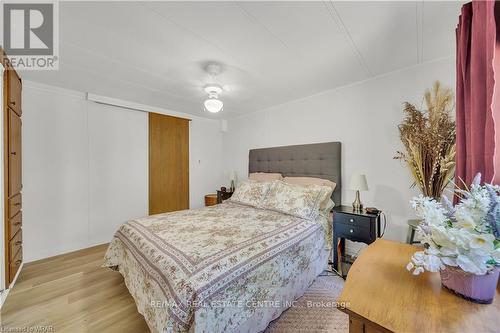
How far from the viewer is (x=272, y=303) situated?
156 cm

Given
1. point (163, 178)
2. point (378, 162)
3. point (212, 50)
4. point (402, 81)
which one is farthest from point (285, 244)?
point (163, 178)

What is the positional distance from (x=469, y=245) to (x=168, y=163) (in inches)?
154

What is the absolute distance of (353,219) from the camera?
219cm

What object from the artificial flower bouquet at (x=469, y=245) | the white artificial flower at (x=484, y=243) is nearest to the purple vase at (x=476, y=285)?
the artificial flower bouquet at (x=469, y=245)

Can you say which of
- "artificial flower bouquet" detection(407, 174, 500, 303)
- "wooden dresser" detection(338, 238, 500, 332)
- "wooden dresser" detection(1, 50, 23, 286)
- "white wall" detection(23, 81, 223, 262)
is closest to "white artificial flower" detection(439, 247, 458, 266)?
"artificial flower bouquet" detection(407, 174, 500, 303)

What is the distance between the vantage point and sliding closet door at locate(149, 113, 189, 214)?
12.0 ft

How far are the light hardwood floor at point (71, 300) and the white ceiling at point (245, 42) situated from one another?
224 cm

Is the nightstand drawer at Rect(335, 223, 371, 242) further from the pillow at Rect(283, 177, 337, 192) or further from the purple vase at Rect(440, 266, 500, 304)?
the purple vase at Rect(440, 266, 500, 304)

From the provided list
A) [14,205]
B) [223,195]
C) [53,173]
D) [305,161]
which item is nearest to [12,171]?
[14,205]

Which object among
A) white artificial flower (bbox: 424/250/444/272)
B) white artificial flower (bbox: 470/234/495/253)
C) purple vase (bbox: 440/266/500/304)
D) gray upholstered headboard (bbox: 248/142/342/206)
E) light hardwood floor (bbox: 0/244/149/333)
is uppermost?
gray upholstered headboard (bbox: 248/142/342/206)

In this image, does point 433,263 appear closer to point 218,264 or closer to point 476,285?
point 476,285

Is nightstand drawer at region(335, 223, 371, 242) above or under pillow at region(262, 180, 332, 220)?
under

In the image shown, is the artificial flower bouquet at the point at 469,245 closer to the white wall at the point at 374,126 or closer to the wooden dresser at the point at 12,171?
the white wall at the point at 374,126

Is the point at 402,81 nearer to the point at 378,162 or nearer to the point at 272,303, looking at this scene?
the point at 378,162
